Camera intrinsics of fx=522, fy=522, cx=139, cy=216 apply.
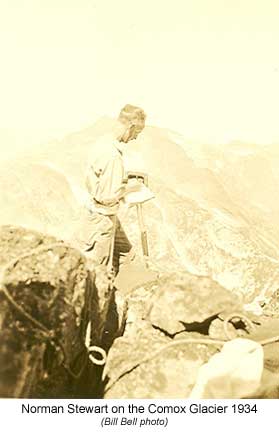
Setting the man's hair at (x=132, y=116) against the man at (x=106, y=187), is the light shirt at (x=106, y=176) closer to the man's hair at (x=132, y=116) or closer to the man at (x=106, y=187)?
A: the man at (x=106, y=187)

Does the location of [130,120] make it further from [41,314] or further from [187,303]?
[41,314]

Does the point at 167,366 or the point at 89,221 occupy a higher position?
the point at 89,221

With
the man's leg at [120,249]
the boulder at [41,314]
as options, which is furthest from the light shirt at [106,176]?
the boulder at [41,314]

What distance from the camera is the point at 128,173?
159 inches

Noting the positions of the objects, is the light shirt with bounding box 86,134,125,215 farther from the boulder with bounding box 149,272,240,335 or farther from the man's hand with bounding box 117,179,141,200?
the boulder with bounding box 149,272,240,335

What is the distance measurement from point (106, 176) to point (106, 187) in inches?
3.1

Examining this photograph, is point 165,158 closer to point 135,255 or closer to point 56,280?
point 135,255

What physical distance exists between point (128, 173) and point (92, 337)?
1489 millimetres

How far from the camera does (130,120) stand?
3824 mm

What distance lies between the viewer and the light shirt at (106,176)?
3.77 meters

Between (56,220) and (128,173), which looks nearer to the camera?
(128,173)
